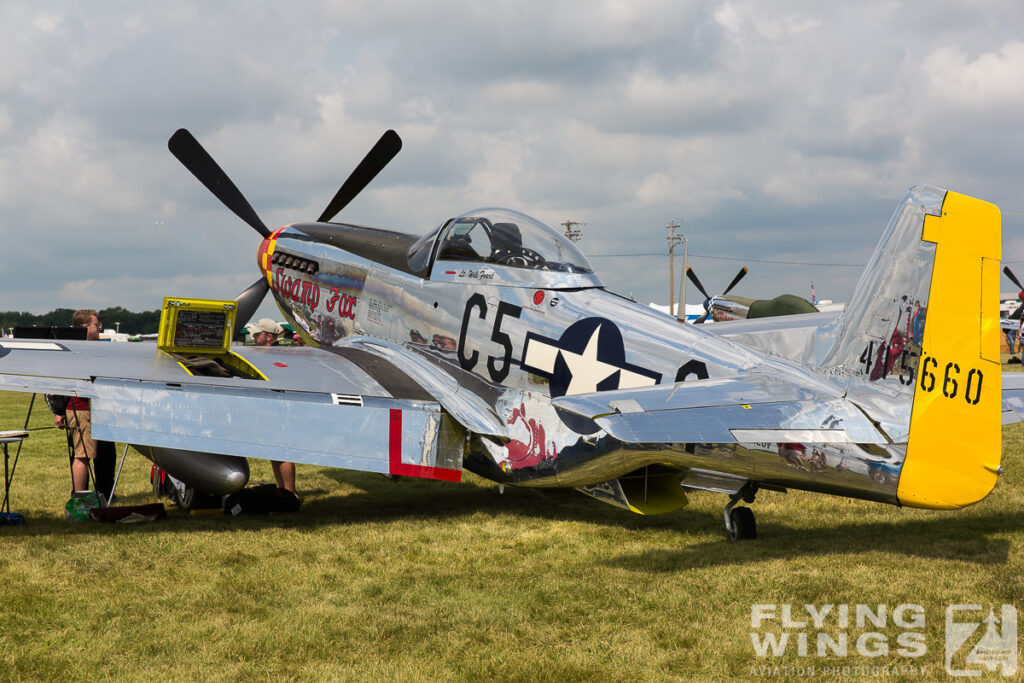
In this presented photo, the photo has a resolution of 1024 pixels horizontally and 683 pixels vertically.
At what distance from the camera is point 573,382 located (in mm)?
6035

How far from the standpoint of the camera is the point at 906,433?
468 centimetres

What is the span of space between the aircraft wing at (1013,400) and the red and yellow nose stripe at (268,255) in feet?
25.0

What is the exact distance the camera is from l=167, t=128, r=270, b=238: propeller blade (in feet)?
35.7

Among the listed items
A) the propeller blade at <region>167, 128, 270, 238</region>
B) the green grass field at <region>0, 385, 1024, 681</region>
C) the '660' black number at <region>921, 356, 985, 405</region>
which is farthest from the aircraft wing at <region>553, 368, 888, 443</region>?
the propeller blade at <region>167, 128, 270, 238</region>

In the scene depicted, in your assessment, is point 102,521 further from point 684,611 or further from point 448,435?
point 684,611

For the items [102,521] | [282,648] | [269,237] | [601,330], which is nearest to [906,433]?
[601,330]

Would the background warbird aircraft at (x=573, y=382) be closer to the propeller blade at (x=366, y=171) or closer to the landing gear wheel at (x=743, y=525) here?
the landing gear wheel at (x=743, y=525)

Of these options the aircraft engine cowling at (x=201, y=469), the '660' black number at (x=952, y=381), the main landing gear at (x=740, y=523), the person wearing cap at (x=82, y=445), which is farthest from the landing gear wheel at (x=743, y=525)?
the person wearing cap at (x=82, y=445)

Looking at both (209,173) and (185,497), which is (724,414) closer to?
(185,497)

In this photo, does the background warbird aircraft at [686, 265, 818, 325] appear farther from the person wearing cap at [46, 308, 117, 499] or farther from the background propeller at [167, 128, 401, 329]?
the person wearing cap at [46, 308, 117, 499]

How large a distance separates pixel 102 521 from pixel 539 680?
479 centimetres

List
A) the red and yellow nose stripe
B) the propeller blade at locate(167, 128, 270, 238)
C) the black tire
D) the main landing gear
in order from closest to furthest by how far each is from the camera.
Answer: the main landing gear < the black tire < the red and yellow nose stripe < the propeller blade at locate(167, 128, 270, 238)

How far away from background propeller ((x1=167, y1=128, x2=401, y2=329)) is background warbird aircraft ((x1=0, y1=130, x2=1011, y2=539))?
2.29 meters

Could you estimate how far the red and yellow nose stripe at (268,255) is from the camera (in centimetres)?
996
